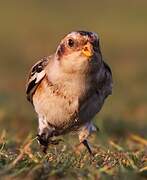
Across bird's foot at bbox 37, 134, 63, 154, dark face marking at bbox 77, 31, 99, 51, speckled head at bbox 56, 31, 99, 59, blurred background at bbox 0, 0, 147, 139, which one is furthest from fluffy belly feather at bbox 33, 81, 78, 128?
blurred background at bbox 0, 0, 147, 139

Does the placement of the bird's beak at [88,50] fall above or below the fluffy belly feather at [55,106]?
above

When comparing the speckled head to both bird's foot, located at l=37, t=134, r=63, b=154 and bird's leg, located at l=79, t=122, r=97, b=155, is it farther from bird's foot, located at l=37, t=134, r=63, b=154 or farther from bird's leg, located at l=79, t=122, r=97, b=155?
bird's foot, located at l=37, t=134, r=63, b=154

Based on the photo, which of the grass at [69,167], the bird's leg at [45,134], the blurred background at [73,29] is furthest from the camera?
the blurred background at [73,29]

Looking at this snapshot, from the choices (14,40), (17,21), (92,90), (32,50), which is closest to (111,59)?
(32,50)

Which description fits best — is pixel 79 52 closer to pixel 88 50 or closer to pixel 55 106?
pixel 88 50

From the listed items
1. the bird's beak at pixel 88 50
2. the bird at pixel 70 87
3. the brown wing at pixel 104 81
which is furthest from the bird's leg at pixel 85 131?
the bird's beak at pixel 88 50

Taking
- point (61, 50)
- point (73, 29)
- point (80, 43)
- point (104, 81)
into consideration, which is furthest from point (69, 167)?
point (73, 29)

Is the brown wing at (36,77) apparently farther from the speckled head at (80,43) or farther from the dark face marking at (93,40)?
the dark face marking at (93,40)
